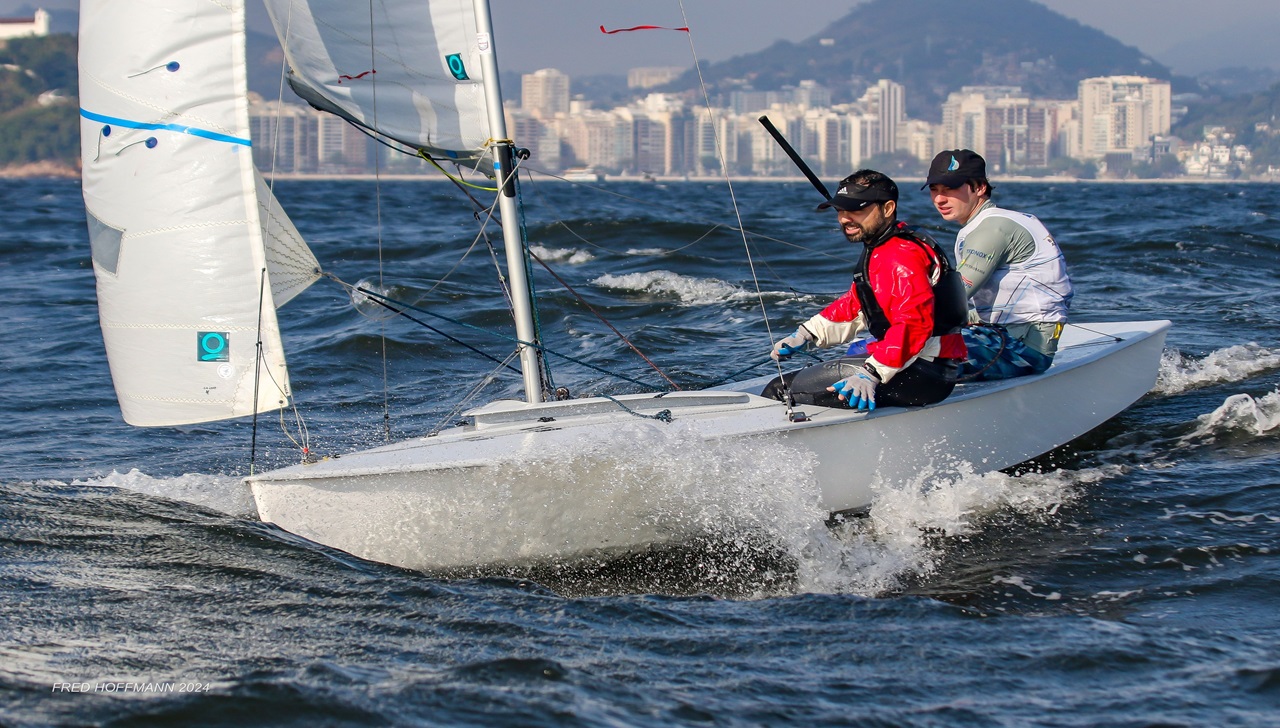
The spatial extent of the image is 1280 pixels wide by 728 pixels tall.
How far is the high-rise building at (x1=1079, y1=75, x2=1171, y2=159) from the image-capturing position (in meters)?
118

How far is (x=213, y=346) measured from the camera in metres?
3.81

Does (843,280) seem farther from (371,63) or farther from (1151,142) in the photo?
(1151,142)

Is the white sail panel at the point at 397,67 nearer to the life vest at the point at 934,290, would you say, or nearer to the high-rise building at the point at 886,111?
the life vest at the point at 934,290

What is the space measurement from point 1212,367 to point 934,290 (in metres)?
3.38

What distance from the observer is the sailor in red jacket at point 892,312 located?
12.7 ft

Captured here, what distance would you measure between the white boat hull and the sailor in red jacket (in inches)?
4.3

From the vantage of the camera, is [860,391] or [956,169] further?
[956,169]

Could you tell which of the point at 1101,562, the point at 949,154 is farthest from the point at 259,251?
the point at 1101,562

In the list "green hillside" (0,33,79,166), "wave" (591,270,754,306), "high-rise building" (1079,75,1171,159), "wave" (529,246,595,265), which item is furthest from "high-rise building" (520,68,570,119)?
"high-rise building" (1079,75,1171,159)

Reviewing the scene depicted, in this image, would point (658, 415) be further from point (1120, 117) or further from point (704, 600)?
point (1120, 117)

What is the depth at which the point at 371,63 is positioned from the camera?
427cm

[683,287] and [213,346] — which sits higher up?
[213,346]

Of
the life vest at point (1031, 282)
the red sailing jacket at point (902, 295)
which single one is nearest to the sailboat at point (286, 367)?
the red sailing jacket at point (902, 295)

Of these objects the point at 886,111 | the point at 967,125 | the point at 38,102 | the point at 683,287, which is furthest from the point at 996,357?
the point at 886,111
